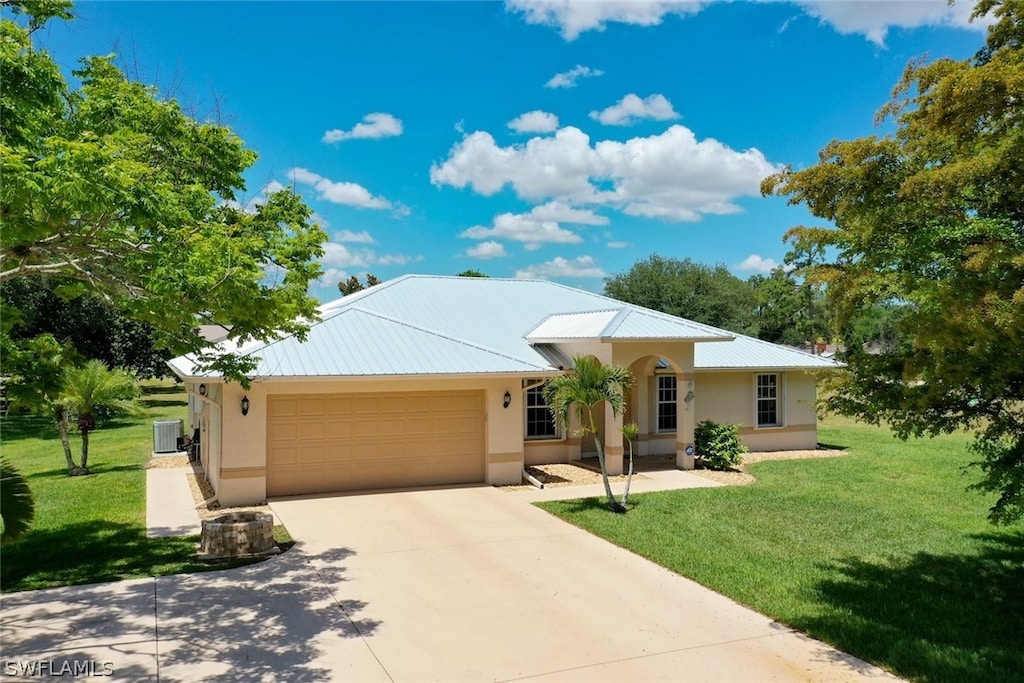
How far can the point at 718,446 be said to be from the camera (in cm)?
1745

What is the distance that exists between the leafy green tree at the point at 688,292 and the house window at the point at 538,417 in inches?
1388

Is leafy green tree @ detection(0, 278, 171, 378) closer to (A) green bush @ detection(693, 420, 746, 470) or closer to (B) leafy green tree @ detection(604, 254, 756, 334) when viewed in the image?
(A) green bush @ detection(693, 420, 746, 470)

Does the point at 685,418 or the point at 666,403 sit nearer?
the point at 685,418

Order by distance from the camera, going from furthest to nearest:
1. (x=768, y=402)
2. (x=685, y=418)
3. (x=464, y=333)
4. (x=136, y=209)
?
(x=768, y=402) → (x=464, y=333) → (x=685, y=418) → (x=136, y=209)

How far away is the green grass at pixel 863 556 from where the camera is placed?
23.1 ft

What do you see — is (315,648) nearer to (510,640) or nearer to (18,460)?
(510,640)

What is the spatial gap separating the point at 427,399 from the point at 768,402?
1140 centimetres

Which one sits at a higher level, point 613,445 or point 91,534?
point 613,445

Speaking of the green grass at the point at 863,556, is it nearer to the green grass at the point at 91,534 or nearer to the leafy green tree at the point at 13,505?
the green grass at the point at 91,534

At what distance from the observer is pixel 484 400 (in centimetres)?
1538

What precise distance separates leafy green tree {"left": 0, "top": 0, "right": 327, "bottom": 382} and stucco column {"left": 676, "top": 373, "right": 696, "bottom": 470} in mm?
10444

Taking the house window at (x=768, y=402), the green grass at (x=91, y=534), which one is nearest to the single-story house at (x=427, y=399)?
the house window at (x=768, y=402)

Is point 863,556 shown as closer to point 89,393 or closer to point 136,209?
point 136,209

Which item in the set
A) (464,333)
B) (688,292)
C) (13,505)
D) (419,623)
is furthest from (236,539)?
(688,292)
